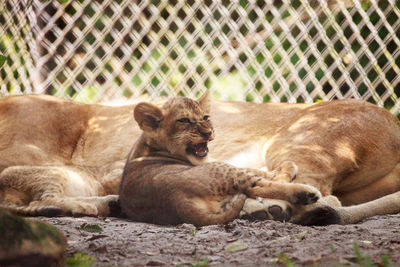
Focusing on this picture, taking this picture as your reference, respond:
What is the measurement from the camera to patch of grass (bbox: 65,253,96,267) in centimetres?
230

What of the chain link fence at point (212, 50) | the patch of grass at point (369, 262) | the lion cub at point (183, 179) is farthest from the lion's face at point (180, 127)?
the chain link fence at point (212, 50)

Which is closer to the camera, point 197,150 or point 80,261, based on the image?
point 80,261

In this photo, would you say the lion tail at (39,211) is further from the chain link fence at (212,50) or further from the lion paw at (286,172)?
the chain link fence at (212,50)

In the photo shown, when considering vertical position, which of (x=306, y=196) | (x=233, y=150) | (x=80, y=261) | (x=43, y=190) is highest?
(x=80, y=261)

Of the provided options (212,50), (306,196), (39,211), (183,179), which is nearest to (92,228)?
(183,179)

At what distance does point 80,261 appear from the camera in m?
2.34

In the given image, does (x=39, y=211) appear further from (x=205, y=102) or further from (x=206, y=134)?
(x=205, y=102)

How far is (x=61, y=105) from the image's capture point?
5457 mm

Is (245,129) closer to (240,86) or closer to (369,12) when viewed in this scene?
(240,86)

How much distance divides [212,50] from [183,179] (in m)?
3.98

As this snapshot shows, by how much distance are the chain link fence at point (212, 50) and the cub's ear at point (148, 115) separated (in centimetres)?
325

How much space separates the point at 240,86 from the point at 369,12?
1.62m

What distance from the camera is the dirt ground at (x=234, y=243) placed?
7.77 ft

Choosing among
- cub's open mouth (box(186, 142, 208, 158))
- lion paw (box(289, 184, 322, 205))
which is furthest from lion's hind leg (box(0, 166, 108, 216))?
lion paw (box(289, 184, 322, 205))
